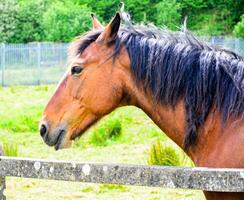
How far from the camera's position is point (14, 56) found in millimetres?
26203

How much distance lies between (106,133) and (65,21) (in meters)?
20.6

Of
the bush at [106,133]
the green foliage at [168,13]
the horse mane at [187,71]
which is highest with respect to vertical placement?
the horse mane at [187,71]

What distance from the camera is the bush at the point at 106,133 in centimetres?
973

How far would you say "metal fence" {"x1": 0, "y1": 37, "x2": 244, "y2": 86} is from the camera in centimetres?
2570

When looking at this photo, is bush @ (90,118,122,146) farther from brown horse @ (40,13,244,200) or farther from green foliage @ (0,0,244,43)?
green foliage @ (0,0,244,43)

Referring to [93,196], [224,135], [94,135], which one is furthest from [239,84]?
[94,135]

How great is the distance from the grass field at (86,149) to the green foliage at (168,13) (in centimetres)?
1289

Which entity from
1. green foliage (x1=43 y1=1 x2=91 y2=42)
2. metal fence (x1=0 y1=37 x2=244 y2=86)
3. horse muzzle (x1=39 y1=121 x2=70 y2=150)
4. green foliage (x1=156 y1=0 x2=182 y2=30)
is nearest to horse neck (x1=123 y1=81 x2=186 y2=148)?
horse muzzle (x1=39 y1=121 x2=70 y2=150)

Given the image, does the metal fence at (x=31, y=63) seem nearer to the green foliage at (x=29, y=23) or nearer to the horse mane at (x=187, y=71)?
the green foliage at (x=29, y=23)

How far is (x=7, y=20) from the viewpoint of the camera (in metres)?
31.0

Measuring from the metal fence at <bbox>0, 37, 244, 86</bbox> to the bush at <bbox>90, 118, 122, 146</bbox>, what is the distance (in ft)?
51.3

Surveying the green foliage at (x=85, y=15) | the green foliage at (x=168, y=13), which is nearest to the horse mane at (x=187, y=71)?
the green foliage at (x=168, y=13)

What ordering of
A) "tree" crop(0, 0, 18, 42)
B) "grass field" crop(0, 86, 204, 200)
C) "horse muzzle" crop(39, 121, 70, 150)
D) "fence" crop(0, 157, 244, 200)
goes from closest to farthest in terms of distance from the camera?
1. "fence" crop(0, 157, 244, 200)
2. "horse muzzle" crop(39, 121, 70, 150)
3. "grass field" crop(0, 86, 204, 200)
4. "tree" crop(0, 0, 18, 42)

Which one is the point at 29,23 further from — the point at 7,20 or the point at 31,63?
the point at 31,63
